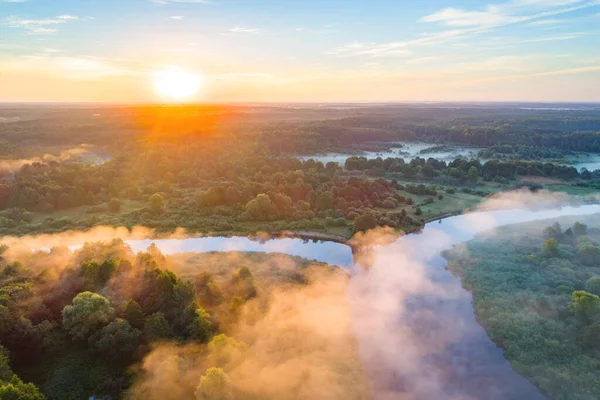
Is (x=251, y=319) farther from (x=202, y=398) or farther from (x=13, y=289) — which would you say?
(x=13, y=289)

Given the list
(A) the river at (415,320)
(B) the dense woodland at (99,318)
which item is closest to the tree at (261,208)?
(A) the river at (415,320)

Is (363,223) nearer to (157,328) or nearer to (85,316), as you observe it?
(157,328)

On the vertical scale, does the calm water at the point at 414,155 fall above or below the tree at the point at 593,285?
above

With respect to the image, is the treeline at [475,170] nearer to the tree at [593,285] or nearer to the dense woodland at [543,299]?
the dense woodland at [543,299]

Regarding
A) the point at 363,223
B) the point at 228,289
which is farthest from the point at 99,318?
the point at 363,223

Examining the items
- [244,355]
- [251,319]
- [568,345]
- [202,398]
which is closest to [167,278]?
[251,319]

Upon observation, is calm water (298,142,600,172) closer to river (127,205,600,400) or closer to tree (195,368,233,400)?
river (127,205,600,400)
